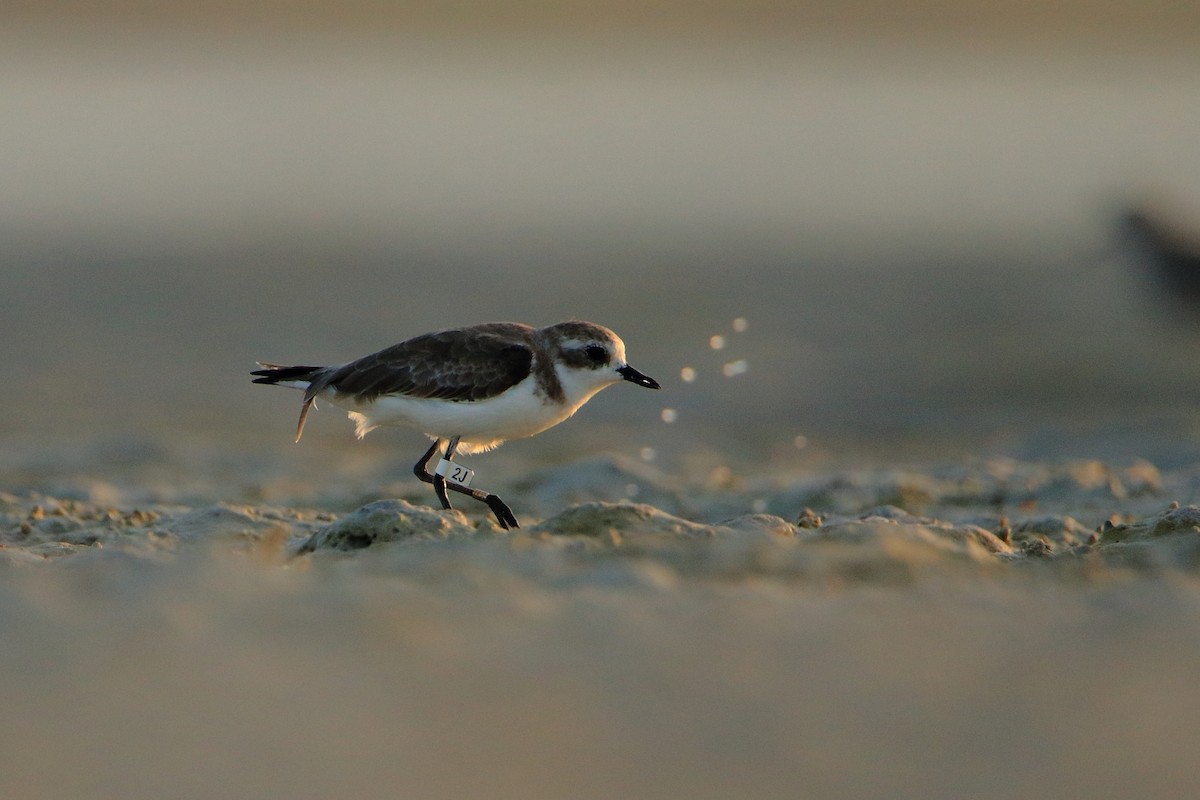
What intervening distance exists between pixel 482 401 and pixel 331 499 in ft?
8.17

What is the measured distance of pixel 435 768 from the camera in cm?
370

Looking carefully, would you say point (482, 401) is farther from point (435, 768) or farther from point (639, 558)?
point (435, 768)

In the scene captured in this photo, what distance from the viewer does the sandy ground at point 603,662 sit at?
369 cm

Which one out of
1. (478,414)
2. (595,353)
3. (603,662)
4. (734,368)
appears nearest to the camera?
(603,662)

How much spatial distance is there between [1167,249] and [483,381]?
42.2 feet

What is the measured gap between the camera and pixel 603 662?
4379 mm

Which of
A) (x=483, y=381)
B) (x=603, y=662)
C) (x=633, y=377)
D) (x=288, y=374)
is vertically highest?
(x=633, y=377)

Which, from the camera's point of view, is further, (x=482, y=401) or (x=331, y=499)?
(x=331, y=499)

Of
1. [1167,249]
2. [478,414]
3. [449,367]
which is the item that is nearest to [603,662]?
[478,414]

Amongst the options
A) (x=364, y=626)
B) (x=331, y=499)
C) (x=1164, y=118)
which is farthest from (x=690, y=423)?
(x=1164, y=118)

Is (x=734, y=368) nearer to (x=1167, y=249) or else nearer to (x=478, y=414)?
(x=1167, y=249)

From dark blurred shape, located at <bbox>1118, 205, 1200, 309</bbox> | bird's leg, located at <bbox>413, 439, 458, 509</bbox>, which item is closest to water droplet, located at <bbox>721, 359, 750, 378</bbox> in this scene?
dark blurred shape, located at <bbox>1118, 205, 1200, 309</bbox>

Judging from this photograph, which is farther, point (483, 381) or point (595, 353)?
point (595, 353)

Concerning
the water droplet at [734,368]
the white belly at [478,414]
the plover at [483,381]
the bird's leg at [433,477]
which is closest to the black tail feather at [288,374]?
the plover at [483,381]
